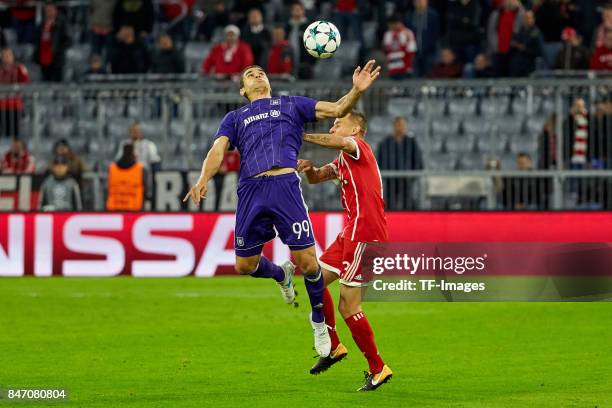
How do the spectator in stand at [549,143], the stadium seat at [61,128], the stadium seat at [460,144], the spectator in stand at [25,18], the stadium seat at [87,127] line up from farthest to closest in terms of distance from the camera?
the spectator in stand at [25,18] < the stadium seat at [87,127] < the stadium seat at [61,128] < the stadium seat at [460,144] < the spectator in stand at [549,143]

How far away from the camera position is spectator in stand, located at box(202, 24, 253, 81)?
23894 mm

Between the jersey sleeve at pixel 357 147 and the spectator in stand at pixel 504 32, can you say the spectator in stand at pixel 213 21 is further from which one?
the jersey sleeve at pixel 357 147

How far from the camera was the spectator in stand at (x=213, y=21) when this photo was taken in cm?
2659

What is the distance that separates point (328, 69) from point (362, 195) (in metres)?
13.9

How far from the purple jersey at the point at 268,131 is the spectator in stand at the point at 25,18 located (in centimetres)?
1765

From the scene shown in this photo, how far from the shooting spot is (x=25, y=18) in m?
28.5

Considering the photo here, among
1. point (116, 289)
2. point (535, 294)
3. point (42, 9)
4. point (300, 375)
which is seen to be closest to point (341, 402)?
point (300, 375)

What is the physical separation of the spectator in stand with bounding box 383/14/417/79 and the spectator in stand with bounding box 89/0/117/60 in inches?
225

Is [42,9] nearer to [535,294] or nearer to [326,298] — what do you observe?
[535,294]

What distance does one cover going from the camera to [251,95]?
1169 cm

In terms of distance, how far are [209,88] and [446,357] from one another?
10.5 meters

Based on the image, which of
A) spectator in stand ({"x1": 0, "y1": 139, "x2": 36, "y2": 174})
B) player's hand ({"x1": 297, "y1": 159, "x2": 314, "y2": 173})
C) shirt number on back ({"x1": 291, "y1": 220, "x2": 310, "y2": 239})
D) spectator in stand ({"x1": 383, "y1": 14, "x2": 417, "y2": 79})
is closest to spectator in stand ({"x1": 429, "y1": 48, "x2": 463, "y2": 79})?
spectator in stand ({"x1": 383, "y1": 14, "x2": 417, "y2": 79})

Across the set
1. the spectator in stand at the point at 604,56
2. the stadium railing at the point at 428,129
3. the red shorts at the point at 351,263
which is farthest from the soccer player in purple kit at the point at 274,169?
the spectator in stand at the point at 604,56

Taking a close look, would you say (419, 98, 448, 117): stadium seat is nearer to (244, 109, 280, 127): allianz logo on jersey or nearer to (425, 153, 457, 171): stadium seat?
(425, 153, 457, 171): stadium seat
